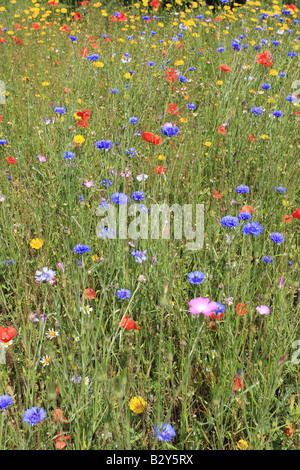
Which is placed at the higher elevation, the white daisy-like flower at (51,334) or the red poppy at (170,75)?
the red poppy at (170,75)

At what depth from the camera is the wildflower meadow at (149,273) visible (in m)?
1.10

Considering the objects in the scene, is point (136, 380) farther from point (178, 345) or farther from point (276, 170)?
point (276, 170)

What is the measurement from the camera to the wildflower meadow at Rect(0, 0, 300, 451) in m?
1.10

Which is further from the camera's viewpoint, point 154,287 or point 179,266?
point 179,266

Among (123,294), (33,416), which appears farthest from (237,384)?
(33,416)

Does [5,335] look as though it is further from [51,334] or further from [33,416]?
[33,416]

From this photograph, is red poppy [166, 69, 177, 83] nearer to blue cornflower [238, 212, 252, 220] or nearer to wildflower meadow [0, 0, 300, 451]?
wildflower meadow [0, 0, 300, 451]

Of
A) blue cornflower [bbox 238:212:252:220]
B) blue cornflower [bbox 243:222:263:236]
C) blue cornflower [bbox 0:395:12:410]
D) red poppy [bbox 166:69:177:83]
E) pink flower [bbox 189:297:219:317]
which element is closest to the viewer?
pink flower [bbox 189:297:219:317]

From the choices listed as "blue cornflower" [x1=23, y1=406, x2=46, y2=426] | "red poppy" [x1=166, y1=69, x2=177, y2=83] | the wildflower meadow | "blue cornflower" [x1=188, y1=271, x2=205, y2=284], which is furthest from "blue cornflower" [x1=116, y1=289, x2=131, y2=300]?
"red poppy" [x1=166, y1=69, x2=177, y2=83]

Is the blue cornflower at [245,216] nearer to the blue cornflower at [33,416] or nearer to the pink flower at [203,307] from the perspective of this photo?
the pink flower at [203,307]

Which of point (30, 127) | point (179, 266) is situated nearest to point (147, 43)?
point (30, 127)

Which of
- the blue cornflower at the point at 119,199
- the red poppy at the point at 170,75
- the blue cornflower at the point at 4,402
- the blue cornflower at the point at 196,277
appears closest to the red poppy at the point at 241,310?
the blue cornflower at the point at 196,277

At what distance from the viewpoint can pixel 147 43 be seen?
12.1 ft

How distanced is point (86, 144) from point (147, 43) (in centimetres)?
195
